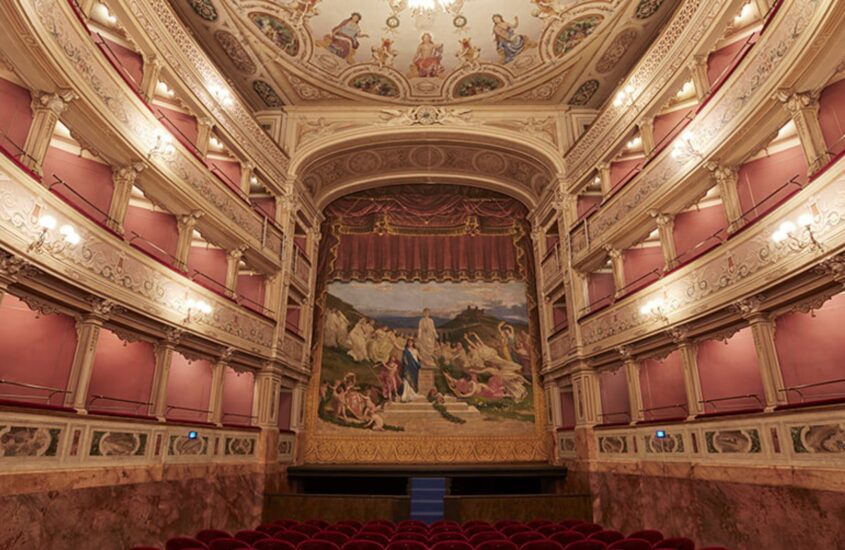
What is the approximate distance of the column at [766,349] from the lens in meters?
7.10

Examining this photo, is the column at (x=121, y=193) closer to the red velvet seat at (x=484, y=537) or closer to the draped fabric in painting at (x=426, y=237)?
the red velvet seat at (x=484, y=537)

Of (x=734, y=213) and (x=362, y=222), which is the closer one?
(x=734, y=213)

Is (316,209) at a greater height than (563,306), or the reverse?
(316,209)

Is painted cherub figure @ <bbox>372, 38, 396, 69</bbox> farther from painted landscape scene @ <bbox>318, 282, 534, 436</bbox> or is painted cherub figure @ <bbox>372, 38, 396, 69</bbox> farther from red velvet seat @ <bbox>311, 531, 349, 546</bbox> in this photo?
red velvet seat @ <bbox>311, 531, 349, 546</bbox>

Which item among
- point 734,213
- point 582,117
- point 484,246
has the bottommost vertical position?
point 734,213

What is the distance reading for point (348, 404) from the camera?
14.8 metres

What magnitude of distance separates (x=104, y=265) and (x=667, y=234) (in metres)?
10.1

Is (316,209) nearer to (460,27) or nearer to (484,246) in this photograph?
(484,246)

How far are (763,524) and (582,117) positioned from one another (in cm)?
1164

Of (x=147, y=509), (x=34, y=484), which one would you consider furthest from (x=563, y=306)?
(x=34, y=484)

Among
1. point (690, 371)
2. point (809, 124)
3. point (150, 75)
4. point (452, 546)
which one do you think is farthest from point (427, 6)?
point (452, 546)

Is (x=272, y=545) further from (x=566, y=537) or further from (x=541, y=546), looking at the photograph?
(x=566, y=537)

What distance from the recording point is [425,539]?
630cm

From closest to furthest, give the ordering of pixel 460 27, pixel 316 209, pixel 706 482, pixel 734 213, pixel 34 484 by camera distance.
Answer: pixel 34 484 → pixel 706 482 → pixel 734 213 → pixel 460 27 → pixel 316 209
